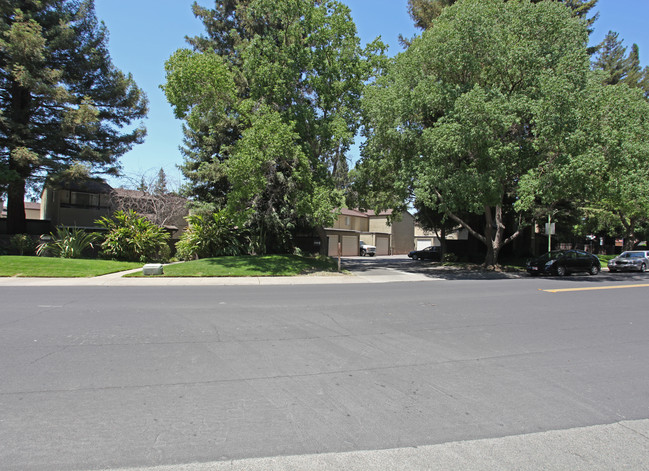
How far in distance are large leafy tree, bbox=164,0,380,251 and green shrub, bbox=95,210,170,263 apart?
468 centimetres

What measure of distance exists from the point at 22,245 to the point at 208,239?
10334 millimetres

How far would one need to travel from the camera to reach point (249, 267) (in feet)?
64.6

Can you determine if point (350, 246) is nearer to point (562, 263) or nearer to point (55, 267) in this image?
point (562, 263)

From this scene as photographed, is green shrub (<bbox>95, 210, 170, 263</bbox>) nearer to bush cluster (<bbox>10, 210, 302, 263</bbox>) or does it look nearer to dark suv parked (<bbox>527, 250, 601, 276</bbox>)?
bush cluster (<bbox>10, 210, 302, 263</bbox>)

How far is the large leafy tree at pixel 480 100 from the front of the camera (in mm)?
18016

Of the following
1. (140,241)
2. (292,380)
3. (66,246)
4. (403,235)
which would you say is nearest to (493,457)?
(292,380)

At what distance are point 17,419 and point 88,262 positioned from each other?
1753cm

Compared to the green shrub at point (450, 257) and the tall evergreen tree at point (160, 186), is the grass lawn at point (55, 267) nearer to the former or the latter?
the tall evergreen tree at point (160, 186)

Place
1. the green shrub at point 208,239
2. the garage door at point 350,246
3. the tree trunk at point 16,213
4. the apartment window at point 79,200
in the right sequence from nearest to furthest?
the green shrub at point 208,239 → the tree trunk at point 16,213 → the apartment window at point 79,200 → the garage door at point 350,246

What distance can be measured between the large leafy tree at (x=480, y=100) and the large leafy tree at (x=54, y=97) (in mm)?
17000

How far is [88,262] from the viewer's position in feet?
62.2

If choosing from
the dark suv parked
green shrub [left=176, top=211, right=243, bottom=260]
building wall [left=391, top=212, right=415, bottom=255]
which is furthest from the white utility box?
building wall [left=391, top=212, right=415, bottom=255]

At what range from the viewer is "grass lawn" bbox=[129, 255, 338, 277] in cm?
1805

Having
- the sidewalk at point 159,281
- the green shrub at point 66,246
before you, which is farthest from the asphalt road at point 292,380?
the green shrub at point 66,246
